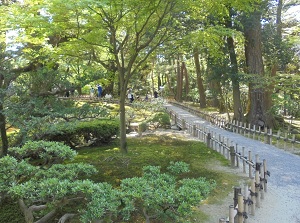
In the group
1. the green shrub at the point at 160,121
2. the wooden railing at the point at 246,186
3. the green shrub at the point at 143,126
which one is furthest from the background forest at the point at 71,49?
the green shrub at the point at 160,121

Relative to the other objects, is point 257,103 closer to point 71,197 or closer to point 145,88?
point 71,197

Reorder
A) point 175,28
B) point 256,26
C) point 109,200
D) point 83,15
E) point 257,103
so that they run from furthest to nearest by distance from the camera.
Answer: point 257,103 < point 256,26 < point 175,28 < point 83,15 < point 109,200

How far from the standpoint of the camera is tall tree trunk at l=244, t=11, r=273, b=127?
14.6m

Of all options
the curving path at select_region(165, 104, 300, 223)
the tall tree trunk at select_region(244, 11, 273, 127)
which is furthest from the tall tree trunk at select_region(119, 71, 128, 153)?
the tall tree trunk at select_region(244, 11, 273, 127)

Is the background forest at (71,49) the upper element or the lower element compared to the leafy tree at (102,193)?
upper

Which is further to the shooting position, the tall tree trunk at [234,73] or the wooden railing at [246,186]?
the tall tree trunk at [234,73]

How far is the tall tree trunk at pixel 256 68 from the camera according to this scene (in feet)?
47.8

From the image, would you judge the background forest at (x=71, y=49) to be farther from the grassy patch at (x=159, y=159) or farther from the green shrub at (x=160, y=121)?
the green shrub at (x=160, y=121)

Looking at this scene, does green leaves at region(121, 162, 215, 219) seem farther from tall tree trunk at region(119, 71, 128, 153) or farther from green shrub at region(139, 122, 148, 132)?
green shrub at region(139, 122, 148, 132)

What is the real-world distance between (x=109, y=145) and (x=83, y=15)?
613 cm

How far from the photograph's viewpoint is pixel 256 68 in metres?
15.3

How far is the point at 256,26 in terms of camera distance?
14.8 meters

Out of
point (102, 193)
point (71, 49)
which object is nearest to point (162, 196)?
point (102, 193)

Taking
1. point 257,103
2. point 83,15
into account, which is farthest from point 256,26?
point 83,15
